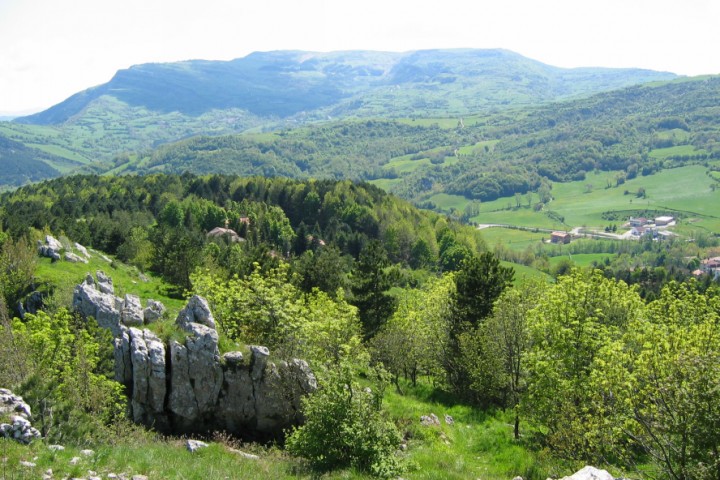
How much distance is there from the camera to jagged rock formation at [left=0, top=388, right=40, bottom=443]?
15.6 metres

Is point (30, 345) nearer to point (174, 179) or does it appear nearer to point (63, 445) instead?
point (63, 445)

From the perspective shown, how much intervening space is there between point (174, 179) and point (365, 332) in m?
129

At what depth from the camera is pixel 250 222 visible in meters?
129

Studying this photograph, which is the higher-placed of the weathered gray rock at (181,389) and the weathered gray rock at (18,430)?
the weathered gray rock at (18,430)

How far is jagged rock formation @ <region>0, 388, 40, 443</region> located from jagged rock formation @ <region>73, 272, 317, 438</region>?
25.0 ft

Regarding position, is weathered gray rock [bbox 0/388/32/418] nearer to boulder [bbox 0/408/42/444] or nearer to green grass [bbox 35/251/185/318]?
boulder [bbox 0/408/42/444]

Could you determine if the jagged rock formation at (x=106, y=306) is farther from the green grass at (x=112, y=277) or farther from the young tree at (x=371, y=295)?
the young tree at (x=371, y=295)

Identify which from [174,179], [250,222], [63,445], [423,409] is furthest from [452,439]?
[174,179]

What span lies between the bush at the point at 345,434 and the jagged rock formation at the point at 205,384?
5.40 m

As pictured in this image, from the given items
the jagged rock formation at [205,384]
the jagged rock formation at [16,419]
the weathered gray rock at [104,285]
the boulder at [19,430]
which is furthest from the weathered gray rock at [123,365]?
the weathered gray rock at [104,285]

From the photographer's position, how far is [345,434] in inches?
755

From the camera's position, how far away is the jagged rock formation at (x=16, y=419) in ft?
51.3

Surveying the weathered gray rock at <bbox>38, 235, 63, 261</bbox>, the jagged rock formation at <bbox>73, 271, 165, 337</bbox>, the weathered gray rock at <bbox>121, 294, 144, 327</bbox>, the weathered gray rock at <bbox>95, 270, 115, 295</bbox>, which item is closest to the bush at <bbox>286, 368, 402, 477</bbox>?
the weathered gray rock at <bbox>121, 294, 144, 327</bbox>

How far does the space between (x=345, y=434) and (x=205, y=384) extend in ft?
31.9
